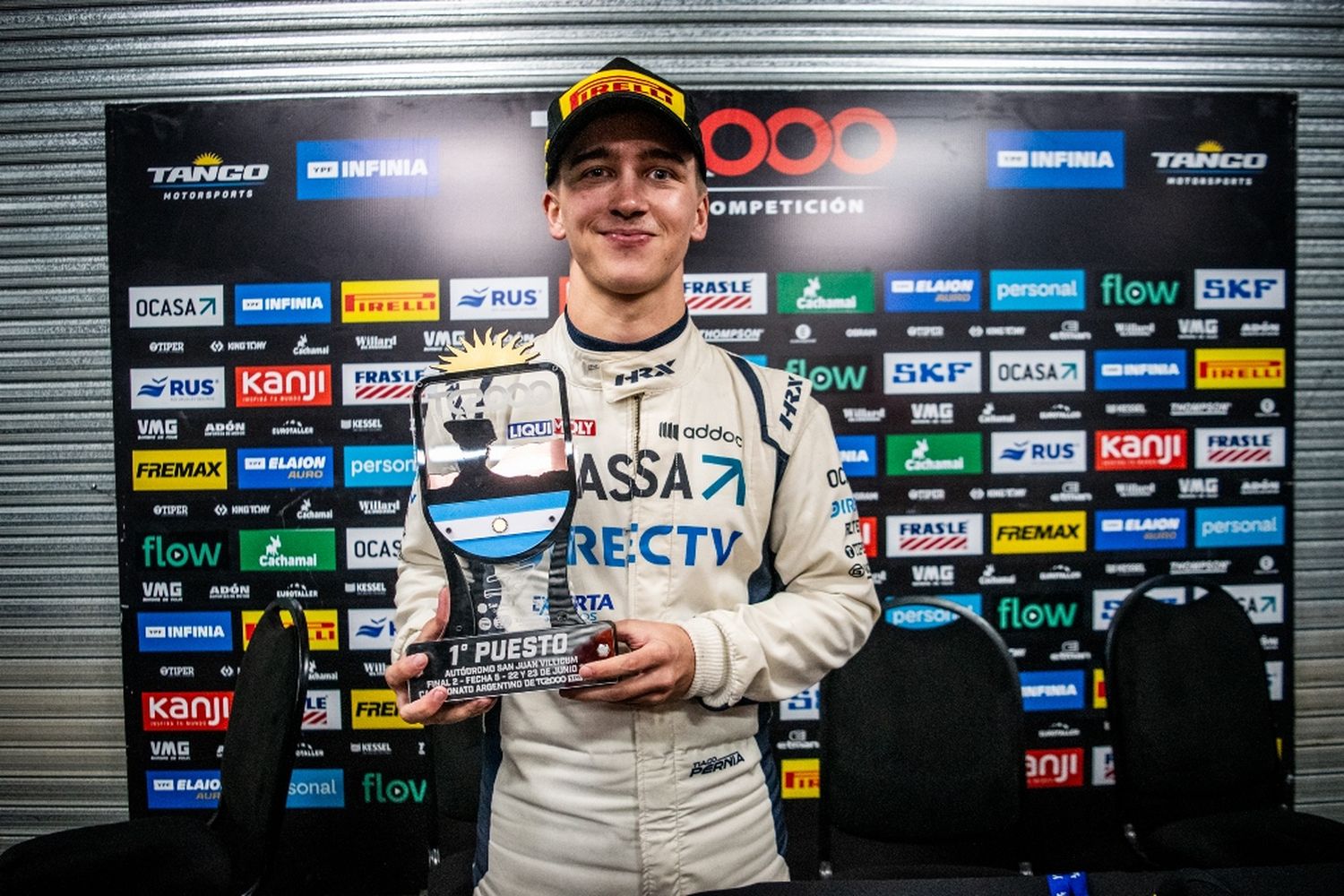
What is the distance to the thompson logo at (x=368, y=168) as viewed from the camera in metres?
2.09

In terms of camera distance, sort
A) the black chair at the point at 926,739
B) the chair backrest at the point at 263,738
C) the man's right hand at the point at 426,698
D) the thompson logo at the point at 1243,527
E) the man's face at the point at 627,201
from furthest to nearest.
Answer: the thompson logo at the point at 1243,527
the black chair at the point at 926,739
the chair backrest at the point at 263,738
the man's face at the point at 627,201
the man's right hand at the point at 426,698

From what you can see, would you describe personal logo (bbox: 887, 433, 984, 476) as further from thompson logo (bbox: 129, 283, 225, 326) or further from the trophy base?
thompson logo (bbox: 129, 283, 225, 326)

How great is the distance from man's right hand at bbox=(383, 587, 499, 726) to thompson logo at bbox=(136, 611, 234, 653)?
1.62 m

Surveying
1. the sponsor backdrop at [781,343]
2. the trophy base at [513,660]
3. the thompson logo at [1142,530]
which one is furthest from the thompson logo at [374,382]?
the thompson logo at [1142,530]

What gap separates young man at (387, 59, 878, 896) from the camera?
90cm

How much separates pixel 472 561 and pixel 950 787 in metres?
1.16

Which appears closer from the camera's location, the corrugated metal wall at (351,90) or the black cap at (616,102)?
the black cap at (616,102)

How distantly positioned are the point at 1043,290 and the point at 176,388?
246 cm

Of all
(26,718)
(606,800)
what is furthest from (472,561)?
(26,718)

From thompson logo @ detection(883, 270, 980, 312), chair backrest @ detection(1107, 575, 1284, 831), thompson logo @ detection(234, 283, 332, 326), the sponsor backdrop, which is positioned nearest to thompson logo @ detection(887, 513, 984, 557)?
the sponsor backdrop

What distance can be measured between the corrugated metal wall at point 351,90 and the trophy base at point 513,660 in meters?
1.76

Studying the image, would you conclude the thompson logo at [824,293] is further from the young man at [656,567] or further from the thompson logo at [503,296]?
the young man at [656,567]

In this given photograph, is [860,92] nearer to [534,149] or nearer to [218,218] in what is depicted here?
[534,149]

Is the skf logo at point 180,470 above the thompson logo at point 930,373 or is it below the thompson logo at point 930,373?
below
